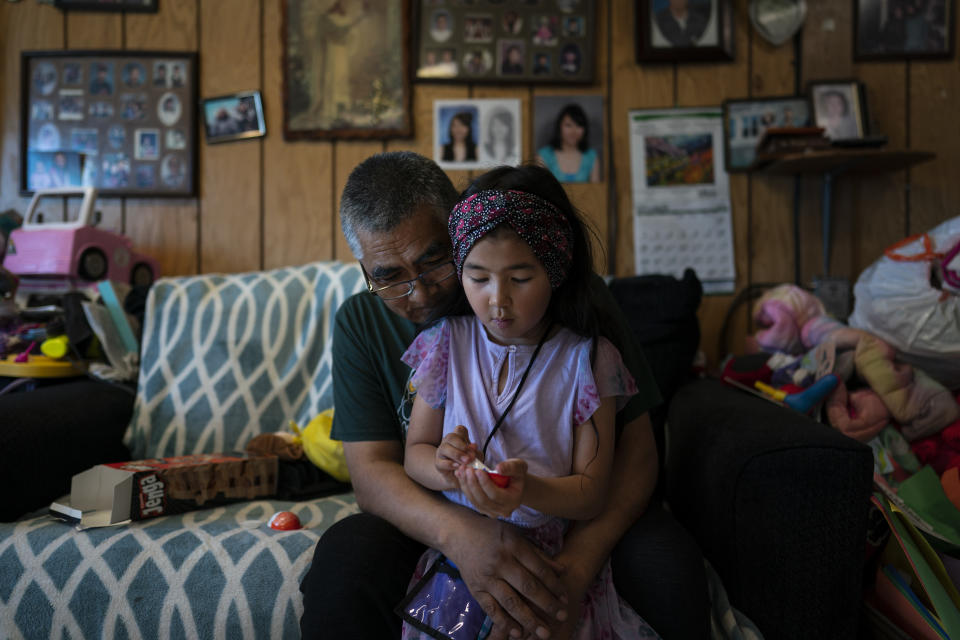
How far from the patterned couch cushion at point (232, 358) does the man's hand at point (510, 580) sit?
0.90 metres

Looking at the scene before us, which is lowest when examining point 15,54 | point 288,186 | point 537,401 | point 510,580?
point 510,580

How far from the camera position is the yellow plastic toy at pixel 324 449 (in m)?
1.47

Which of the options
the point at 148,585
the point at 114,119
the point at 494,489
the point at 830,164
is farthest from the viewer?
the point at 114,119

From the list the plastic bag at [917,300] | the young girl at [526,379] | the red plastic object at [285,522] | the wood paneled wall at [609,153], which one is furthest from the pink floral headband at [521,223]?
the wood paneled wall at [609,153]

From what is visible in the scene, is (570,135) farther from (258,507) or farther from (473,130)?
(258,507)

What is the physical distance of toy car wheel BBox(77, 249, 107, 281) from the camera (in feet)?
6.17

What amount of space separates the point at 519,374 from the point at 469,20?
165cm

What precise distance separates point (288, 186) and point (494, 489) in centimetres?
179

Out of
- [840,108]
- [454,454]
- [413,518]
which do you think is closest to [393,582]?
[413,518]

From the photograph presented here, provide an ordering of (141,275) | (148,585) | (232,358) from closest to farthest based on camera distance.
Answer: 1. (148,585)
2. (232,358)
3. (141,275)

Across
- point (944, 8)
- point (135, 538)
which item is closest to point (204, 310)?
point (135, 538)

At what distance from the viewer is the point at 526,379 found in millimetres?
1012

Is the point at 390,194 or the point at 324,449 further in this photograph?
the point at 324,449

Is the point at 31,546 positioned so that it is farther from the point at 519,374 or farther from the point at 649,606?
the point at 649,606
